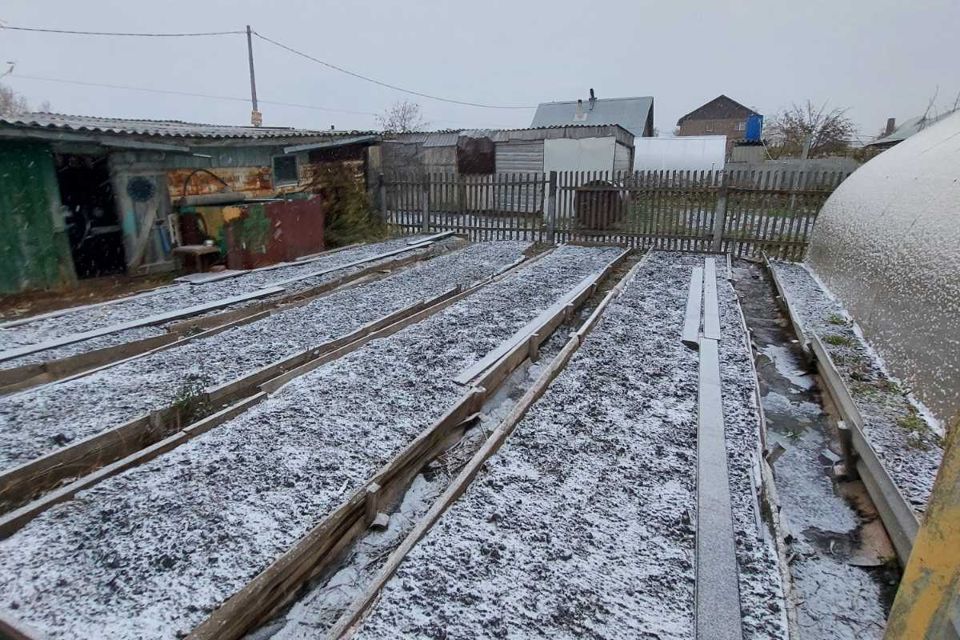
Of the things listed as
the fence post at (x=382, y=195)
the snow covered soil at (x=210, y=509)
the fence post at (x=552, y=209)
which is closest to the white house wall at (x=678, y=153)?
the fence post at (x=552, y=209)

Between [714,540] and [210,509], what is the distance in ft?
7.84

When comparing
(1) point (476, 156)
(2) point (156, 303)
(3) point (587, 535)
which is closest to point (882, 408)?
(3) point (587, 535)

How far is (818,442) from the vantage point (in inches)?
139

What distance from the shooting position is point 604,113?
2888cm

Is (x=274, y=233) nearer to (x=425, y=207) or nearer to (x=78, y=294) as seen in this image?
Result: (x=78, y=294)

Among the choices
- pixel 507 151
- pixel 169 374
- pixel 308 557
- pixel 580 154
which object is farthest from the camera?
pixel 507 151

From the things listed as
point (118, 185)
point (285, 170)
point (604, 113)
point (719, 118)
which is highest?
point (719, 118)

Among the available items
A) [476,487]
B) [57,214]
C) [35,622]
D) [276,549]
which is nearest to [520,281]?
[476,487]

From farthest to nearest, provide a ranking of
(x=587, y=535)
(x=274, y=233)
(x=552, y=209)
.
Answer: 1. (x=552, y=209)
2. (x=274, y=233)
3. (x=587, y=535)

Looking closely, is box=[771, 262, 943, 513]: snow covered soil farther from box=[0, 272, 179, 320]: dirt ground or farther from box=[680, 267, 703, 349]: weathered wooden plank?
box=[0, 272, 179, 320]: dirt ground

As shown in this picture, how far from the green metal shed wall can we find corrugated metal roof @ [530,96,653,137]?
2383cm

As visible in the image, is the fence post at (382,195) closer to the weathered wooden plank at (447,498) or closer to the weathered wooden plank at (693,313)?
the weathered wooden plank at (693,313)

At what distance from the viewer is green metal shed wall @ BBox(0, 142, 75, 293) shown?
21.4 ft

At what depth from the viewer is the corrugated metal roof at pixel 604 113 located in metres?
27.9
